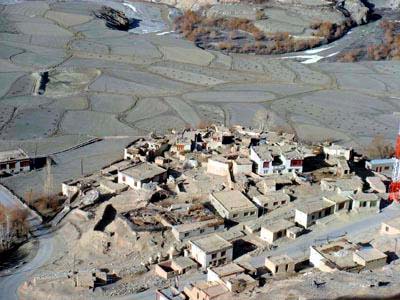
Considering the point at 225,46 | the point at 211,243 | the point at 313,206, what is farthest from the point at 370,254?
the point at 225,46

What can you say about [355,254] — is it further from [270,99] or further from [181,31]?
[181,31]

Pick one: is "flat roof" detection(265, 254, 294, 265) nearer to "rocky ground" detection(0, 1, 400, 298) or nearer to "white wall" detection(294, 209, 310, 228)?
"white wall" detection(294, 209, 310, 228)

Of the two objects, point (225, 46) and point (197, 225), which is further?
point (225, 46)

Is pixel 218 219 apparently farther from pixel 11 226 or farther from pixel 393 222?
pixel 11 226

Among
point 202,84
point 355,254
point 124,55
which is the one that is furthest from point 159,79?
point 355,254

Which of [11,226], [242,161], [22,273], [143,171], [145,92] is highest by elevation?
[242,161]
